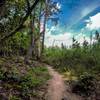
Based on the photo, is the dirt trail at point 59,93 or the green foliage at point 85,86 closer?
the dirt trail at point 59,93

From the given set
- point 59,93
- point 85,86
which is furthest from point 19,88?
point 85,86

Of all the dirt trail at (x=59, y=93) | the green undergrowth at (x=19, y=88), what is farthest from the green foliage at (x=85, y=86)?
the green undergrowth at (x=19, y=88)

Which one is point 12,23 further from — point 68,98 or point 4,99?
point 68,98

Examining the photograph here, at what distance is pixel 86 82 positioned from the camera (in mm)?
15320

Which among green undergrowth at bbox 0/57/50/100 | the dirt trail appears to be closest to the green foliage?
the dirt trail

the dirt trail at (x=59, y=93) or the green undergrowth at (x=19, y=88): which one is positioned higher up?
the green undergrowth at (x=19, y=88)

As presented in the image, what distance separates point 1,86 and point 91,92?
5.16m

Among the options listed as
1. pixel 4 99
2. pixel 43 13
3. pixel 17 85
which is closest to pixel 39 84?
pixel 17 85

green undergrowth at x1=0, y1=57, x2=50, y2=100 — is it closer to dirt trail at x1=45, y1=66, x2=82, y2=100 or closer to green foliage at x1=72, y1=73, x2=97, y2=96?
dirt trail at x1=45, y1=66, x2=82, y2=100

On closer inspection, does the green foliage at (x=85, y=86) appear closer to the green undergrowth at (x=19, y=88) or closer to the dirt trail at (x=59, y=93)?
the dirt trail at (x=59, y=93)

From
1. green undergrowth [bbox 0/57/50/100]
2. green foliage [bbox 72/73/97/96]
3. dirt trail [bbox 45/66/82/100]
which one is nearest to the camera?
green undergrowth [bbox 0/57/50/100]

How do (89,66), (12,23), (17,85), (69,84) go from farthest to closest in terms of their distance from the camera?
(89,66) → (69,84) → (17,85) → (12,23)

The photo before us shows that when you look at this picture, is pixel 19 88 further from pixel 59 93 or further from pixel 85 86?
pixel 85 86

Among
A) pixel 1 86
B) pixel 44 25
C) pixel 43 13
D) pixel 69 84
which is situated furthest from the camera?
pixel 44 25
